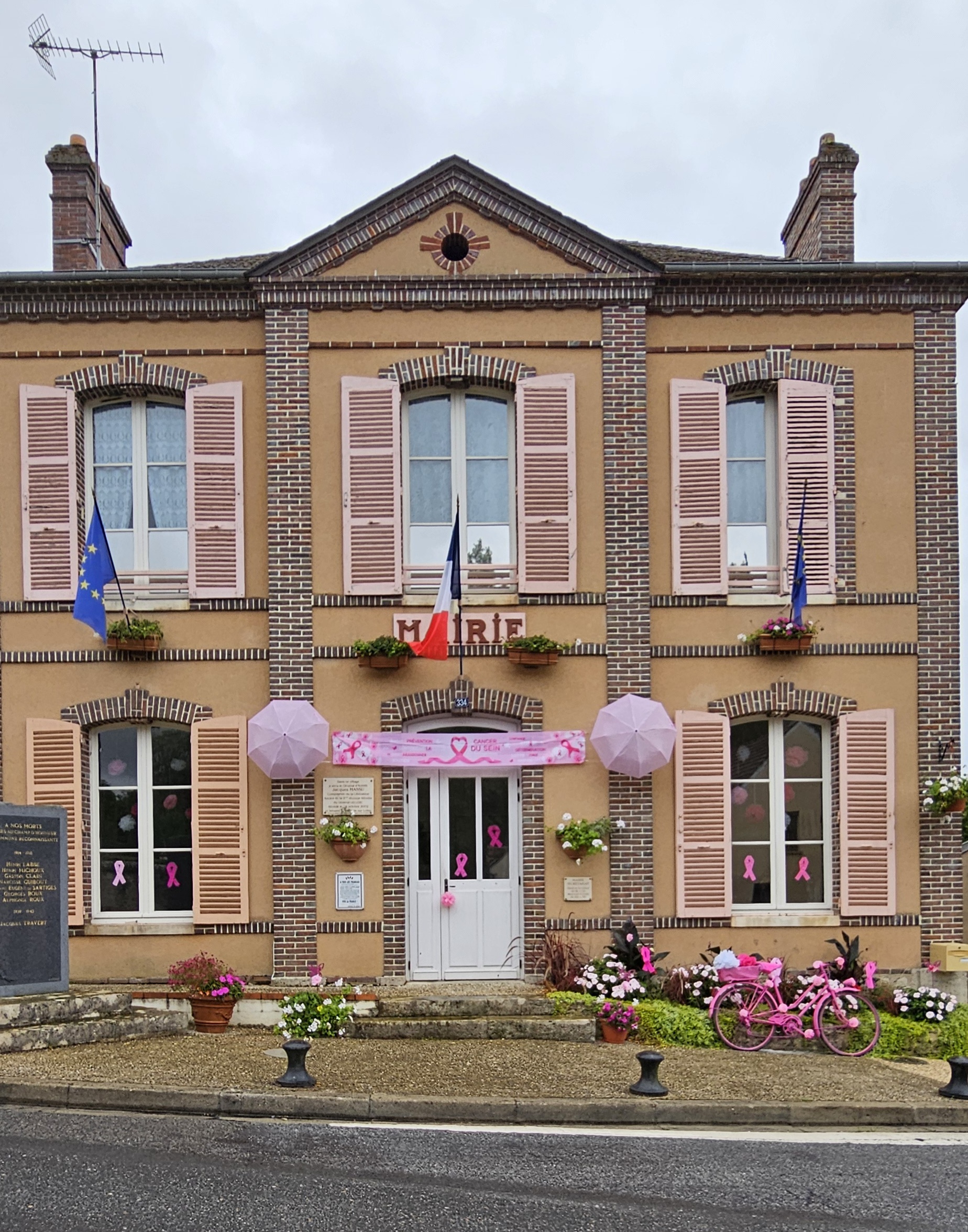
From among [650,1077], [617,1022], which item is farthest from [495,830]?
[650,1077]

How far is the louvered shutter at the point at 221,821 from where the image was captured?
11.0 m

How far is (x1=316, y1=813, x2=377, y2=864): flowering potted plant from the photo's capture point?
35.1 feet

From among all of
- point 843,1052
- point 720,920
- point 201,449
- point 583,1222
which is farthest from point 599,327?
point 583,1222

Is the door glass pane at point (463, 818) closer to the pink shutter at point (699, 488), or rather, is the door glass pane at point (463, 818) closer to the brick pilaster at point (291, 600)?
the brick pilaster at point (291, 600)

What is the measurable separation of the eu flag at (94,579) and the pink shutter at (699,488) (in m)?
5.39

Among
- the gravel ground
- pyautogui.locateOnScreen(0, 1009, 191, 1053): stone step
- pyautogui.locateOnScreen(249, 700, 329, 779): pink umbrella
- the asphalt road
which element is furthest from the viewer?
pyautogui.locateOnScreen(249, 700, 329, 779): pink umbrella

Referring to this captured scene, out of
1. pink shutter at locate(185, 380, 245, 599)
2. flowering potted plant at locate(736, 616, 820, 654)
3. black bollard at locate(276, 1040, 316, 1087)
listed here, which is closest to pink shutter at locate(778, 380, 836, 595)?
flowering potted plant at locate(736, 616, 820, 654)

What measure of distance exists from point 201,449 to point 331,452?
4.16 feet

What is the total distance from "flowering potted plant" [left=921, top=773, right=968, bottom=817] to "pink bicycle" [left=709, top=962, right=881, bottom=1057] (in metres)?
2.04

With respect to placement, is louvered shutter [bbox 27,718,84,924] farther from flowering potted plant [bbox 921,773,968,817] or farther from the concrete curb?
flowering potted plant [bbox 921,773,968,817]

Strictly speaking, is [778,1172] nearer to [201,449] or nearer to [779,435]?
[779,435]

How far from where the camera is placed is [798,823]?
11.4 m

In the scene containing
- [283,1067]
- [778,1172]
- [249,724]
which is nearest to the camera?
[778,1172]

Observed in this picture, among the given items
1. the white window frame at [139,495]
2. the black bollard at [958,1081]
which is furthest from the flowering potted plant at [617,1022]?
the white window frame at [139,495]
